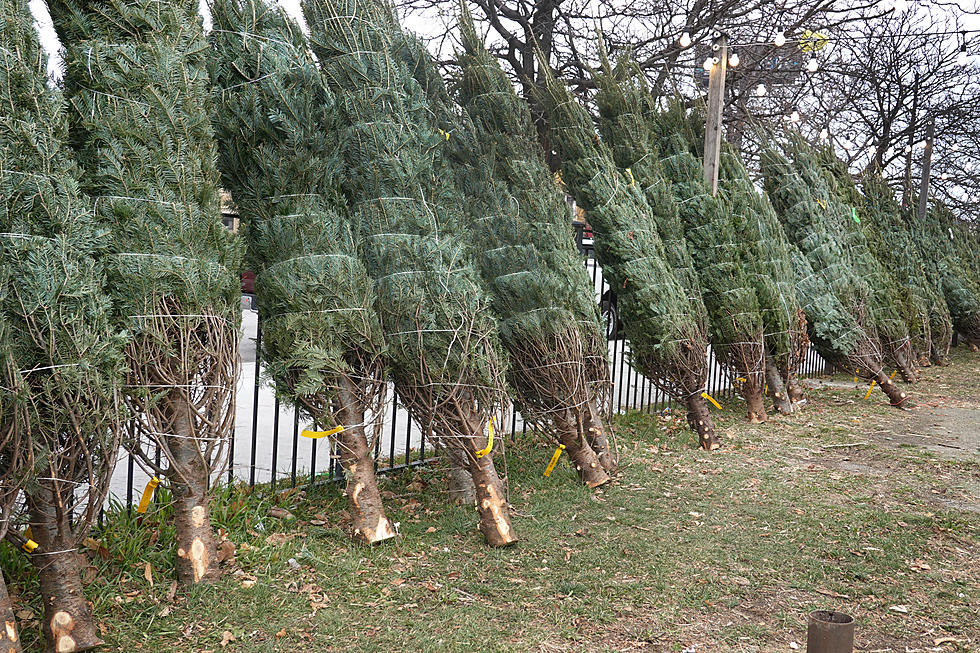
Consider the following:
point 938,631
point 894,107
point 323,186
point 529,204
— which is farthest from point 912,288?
point 323,186

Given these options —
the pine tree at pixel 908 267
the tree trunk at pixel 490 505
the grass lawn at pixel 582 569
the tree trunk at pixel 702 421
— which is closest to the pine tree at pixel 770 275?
the tree trunk at pixel 702 421

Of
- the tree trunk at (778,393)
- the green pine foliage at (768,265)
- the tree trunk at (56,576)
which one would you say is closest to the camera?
the tree trunk at (56,576)

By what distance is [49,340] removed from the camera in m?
2.69

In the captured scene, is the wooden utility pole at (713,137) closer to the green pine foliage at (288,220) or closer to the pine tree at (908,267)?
the pine tree at (908,267)

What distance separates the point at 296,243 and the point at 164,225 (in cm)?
69

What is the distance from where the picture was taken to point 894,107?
16641 mm

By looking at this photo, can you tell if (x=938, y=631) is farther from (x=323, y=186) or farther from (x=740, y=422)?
(x=740, y=422)

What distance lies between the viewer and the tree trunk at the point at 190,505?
3.23m

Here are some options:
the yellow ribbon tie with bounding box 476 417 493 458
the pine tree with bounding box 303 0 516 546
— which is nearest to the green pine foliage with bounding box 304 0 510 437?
the pine tree with bounding box 303 0 516 546

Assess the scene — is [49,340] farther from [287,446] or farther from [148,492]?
[287,446]

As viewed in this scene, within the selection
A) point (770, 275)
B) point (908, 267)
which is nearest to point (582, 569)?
point (770, 275)

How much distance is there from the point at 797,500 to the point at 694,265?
2754 mm

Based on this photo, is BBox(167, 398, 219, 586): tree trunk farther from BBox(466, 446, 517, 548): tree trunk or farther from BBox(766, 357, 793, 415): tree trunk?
BBox(766, 357, 793, 415): tree trunk

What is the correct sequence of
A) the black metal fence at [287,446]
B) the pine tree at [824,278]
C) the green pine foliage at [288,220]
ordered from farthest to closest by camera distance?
the pine tree at [824,278], the black metal fence at [287,446], the green pine foliage at [288,220]
